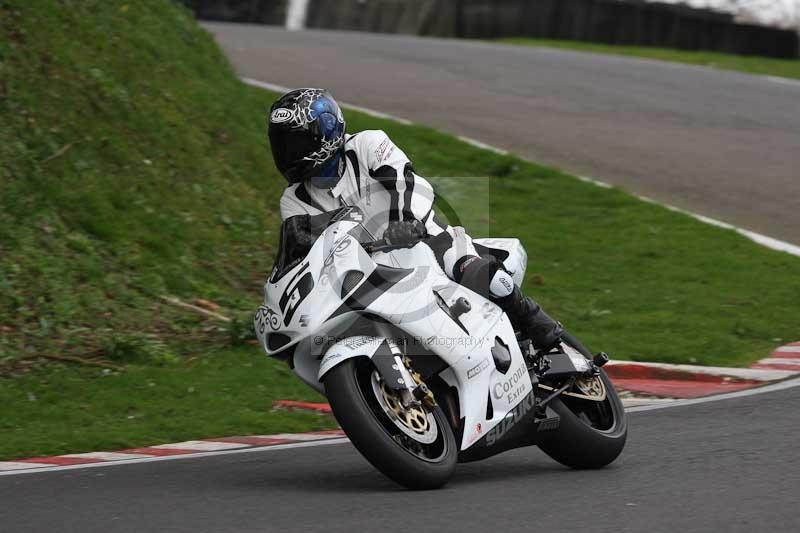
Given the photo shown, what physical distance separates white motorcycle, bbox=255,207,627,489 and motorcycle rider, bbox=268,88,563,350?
12 centimetres

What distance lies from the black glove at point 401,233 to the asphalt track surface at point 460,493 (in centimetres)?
110

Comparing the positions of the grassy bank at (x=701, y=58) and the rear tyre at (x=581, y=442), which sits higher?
the grassy bank at (x=701, y=58)

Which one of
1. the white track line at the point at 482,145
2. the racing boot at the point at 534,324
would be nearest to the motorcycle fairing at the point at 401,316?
the racing boot at the point at 534,324

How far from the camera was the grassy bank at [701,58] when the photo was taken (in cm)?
2302

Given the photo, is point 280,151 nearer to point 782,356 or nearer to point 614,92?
point 782,356

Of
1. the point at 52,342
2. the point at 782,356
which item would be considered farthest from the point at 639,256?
the point at 52,342

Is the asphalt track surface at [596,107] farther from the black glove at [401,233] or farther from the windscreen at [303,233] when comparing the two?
the windscreen at [303,233]

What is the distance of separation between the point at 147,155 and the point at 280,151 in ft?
19.5

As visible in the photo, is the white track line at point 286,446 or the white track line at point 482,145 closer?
the white track line at point 286,446

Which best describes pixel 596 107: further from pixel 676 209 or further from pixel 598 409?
pixel 598 409

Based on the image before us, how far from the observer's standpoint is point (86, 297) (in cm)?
982

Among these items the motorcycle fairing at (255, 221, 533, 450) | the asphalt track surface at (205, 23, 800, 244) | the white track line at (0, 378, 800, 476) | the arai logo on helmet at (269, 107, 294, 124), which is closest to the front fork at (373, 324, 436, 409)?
the motorcycle fairing at (255, 221, 533, 450)

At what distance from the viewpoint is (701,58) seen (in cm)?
2469

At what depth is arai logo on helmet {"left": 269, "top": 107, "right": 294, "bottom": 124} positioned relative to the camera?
605 centimetres
